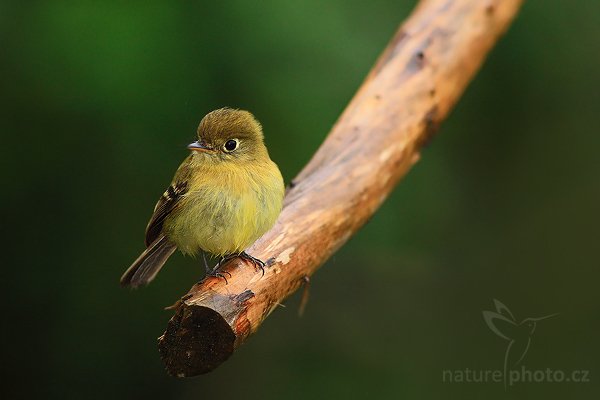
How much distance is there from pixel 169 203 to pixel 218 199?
10.8 inches

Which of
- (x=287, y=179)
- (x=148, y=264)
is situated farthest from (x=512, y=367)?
(x=148, y=264)

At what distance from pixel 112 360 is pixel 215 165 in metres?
1.67

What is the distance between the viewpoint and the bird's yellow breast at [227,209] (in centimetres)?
381

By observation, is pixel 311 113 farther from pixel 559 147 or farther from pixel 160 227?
pixel 559 147

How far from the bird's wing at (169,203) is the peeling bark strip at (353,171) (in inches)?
15.7

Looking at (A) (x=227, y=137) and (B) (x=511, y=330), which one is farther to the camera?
(B) (x=511, y=330)

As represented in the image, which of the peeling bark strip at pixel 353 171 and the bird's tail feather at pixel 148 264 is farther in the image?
the bird's tail feather at pixel 148 264

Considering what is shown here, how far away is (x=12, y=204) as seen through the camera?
484cm

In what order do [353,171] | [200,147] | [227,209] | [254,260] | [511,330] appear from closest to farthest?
[254,260], [227,209], [200,147], [353,171], [511,330]

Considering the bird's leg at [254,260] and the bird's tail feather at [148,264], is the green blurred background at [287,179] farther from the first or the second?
the bird's leg at [254,260]

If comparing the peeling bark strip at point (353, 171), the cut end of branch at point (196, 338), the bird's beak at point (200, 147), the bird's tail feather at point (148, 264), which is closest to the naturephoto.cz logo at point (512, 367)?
the peeling bark strip at point (353, 171)

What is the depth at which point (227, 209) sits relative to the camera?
151 inches

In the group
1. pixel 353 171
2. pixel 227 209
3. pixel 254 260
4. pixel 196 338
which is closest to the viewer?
pixel 196 338

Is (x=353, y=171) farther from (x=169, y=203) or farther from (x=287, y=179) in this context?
(x=169, y=203)
